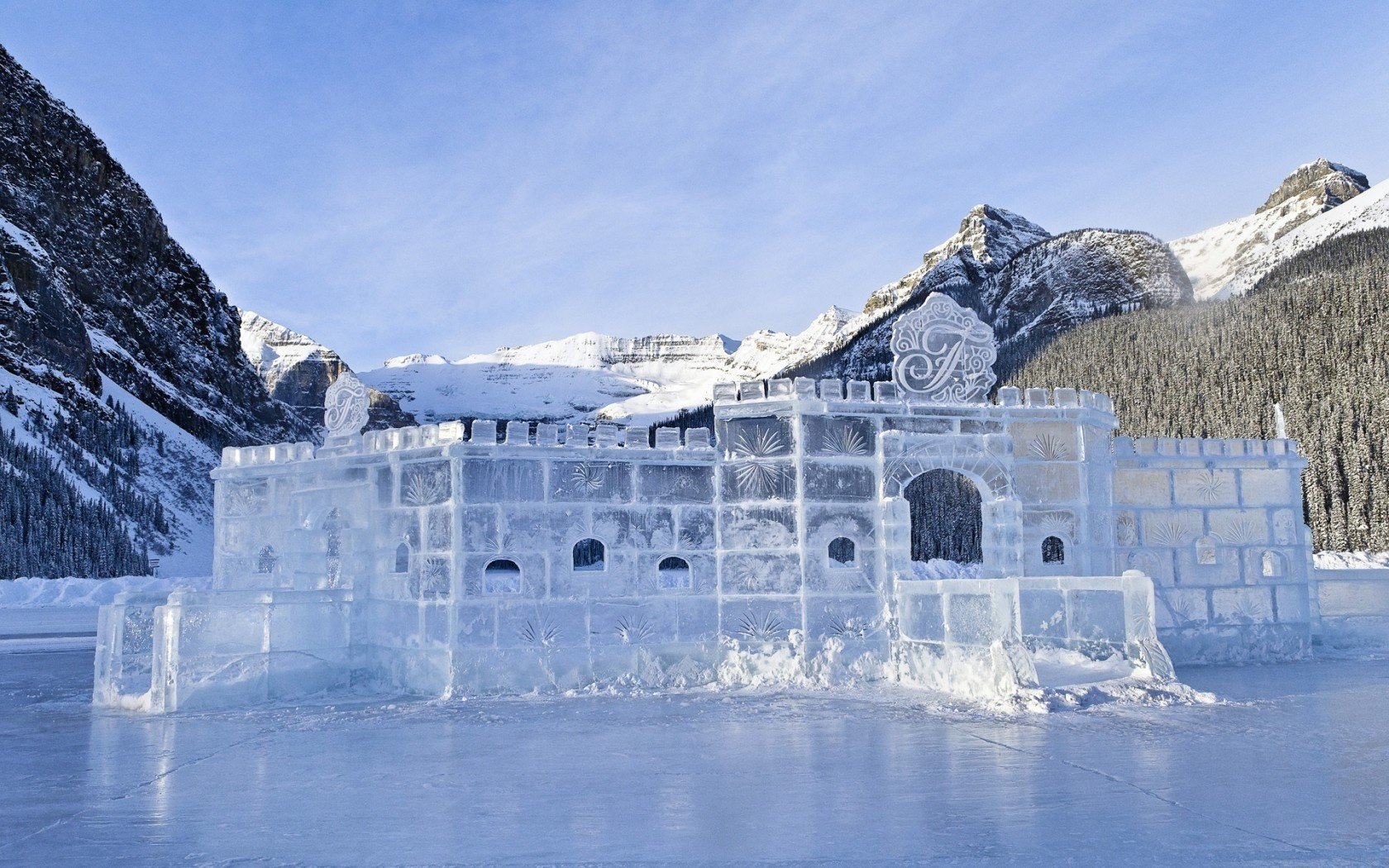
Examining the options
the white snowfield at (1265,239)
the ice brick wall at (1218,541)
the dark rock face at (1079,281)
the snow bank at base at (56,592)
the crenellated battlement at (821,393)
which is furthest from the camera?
the dark rock face at (1079,281)

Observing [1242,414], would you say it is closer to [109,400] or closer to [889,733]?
[889,733]

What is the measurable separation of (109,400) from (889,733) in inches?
3090

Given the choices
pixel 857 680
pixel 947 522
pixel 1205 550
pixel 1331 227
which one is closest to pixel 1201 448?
pixel 1205 550

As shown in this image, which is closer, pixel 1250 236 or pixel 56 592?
pixel 56 592

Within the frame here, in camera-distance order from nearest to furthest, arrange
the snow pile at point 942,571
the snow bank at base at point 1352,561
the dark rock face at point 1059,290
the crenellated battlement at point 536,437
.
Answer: the crenellated battlement at point 536,437, the snow pile at point 942,571, the snow bank at base at point 1352,561, the dark rock face at point 1059,290

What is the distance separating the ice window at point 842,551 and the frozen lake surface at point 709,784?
308cm

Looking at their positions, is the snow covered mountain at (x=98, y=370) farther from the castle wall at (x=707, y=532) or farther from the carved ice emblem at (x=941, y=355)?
the carved ice emblem at (x=941, y=355)

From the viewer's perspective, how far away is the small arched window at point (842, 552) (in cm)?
1630

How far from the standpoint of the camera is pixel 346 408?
703 inches

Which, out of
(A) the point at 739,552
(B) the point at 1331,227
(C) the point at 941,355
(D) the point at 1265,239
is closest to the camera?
(A) the point at 739,552

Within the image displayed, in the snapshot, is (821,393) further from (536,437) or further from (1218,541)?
(1218,541)

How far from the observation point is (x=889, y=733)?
1116cm

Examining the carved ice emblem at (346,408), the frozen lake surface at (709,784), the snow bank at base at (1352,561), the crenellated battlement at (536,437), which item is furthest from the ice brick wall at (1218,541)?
the snow bank at base at (1352,561)

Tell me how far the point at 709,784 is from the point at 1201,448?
13093 mm
